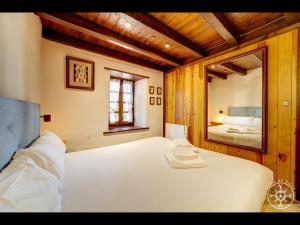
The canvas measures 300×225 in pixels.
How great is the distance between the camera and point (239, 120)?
225 cm

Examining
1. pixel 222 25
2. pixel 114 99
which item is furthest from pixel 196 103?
pixel 114 99

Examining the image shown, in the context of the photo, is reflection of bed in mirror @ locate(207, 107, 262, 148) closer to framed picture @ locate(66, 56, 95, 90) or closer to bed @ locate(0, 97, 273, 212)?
bed @ locate(0, 97, 273, 212)

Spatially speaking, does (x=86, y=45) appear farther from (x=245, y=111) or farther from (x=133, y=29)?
(x=245, y=111)

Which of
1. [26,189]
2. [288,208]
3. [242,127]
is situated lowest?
[288,208]

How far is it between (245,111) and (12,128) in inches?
112

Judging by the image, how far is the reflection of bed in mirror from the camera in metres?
2.08

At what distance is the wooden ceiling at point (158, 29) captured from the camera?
5.87ft

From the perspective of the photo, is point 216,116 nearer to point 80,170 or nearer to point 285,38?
point 285,38

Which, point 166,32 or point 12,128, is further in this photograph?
point 166,32

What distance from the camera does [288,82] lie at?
1800mm

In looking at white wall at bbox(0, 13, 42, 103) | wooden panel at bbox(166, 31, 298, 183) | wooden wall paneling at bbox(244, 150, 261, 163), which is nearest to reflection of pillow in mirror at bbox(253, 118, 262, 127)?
wooden panel at bbox(166, 31, 298, 183)

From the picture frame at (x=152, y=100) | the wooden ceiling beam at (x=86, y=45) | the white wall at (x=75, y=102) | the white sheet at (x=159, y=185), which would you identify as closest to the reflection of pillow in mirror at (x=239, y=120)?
the white sheet at (x=159, y=185)

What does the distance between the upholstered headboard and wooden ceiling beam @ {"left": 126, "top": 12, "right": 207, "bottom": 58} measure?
1293 millimetres

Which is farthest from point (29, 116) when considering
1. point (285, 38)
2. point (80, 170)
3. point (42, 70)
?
point (285, 38)
